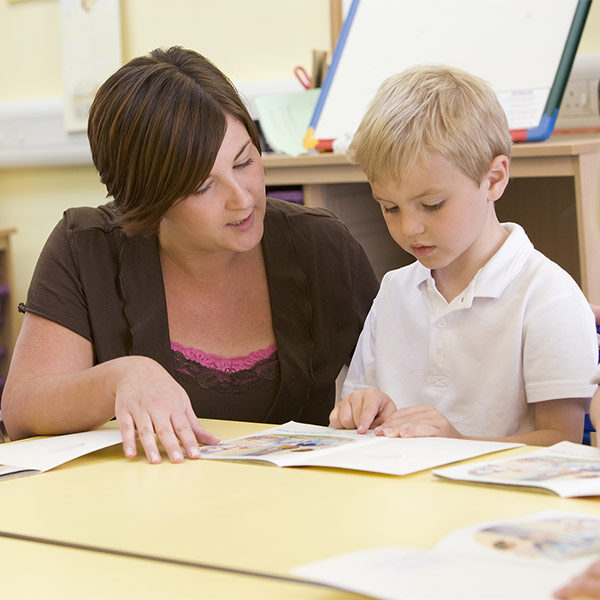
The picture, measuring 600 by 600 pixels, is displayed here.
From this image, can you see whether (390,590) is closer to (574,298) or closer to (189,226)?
(574,298)

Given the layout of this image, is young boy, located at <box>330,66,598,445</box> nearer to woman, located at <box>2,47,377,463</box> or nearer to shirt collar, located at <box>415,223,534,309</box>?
shirt collar, located at <box>415,223,534,309</box>

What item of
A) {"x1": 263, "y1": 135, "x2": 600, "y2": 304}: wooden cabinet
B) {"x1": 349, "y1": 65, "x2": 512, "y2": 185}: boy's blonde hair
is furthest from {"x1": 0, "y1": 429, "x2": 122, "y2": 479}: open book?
{"x1": 263, "y1": 135, "x2": 600, "y2": 304}: wooden cabinet

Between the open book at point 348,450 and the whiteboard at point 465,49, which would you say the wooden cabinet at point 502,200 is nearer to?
the whiteboard at point 465,49

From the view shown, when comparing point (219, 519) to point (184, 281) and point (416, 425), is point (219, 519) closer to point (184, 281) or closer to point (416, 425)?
point (416, 425)

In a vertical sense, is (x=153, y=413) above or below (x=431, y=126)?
below

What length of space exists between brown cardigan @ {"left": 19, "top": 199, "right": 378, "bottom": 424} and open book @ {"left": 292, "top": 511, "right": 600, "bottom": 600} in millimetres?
862

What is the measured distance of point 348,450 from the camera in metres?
1.09

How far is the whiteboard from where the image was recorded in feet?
7.06

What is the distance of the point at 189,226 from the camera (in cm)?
150

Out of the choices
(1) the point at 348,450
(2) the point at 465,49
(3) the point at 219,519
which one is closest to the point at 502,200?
(2) the point at 465,49

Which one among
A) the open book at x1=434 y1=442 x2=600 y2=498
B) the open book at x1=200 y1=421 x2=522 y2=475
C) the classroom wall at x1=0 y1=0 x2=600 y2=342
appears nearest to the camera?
the open book at x1=434 y1=442 x2=600 y2=498

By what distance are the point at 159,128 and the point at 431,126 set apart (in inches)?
15.4

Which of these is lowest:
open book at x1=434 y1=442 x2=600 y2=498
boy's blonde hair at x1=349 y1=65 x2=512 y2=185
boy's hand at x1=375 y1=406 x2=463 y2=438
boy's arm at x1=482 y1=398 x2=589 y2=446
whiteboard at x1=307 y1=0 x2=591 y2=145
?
boy's arm at x1=482 y1=398 x2=589 y2=446

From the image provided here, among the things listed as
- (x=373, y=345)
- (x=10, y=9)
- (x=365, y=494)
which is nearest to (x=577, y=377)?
(x=373, y=345)
